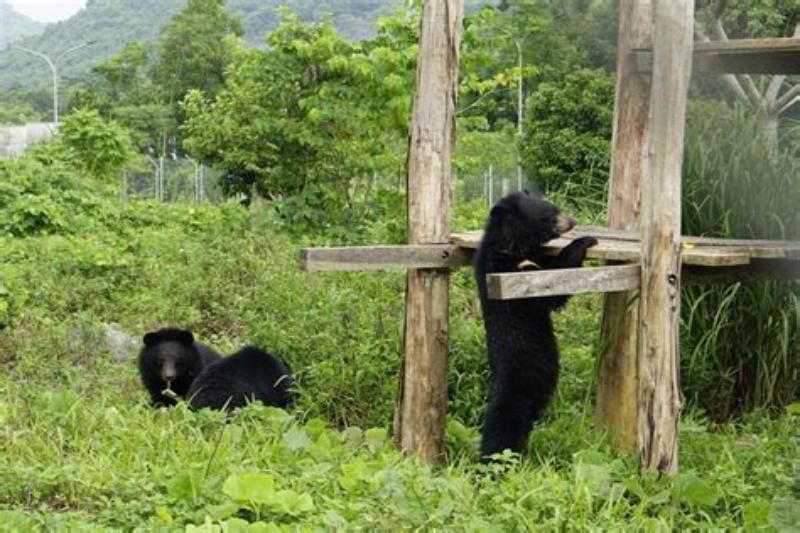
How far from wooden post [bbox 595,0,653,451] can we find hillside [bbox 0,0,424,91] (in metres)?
70.0

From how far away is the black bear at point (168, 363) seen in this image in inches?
295

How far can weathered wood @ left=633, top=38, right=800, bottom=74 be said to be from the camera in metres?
5.43

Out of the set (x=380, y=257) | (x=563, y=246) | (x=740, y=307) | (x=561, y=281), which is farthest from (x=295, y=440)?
(x=740, y=307)

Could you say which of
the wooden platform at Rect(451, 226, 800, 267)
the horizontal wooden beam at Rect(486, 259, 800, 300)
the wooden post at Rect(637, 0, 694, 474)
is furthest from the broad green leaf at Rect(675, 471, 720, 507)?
the wooden platform at Rect(451, 226, 800, 267)

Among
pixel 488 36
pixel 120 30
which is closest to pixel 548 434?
pixel 488 36

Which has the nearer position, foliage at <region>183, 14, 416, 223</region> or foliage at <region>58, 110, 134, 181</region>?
foliage at <region>183, 14, 416, 223</region>

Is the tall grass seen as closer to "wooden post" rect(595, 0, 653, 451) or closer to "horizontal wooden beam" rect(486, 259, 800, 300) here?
"horizontal wooden beam" rect(486, 259, 800, 300)

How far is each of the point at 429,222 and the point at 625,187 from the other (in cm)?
104

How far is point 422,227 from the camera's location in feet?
21.3

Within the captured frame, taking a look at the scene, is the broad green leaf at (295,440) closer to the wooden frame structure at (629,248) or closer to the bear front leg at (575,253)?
the wooden frame structure at (629,248)

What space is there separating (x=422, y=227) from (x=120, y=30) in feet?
285

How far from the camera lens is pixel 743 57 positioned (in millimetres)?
5887

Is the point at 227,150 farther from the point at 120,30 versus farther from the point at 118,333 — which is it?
the point at 120,30

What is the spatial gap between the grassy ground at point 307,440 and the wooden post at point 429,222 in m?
0.25
